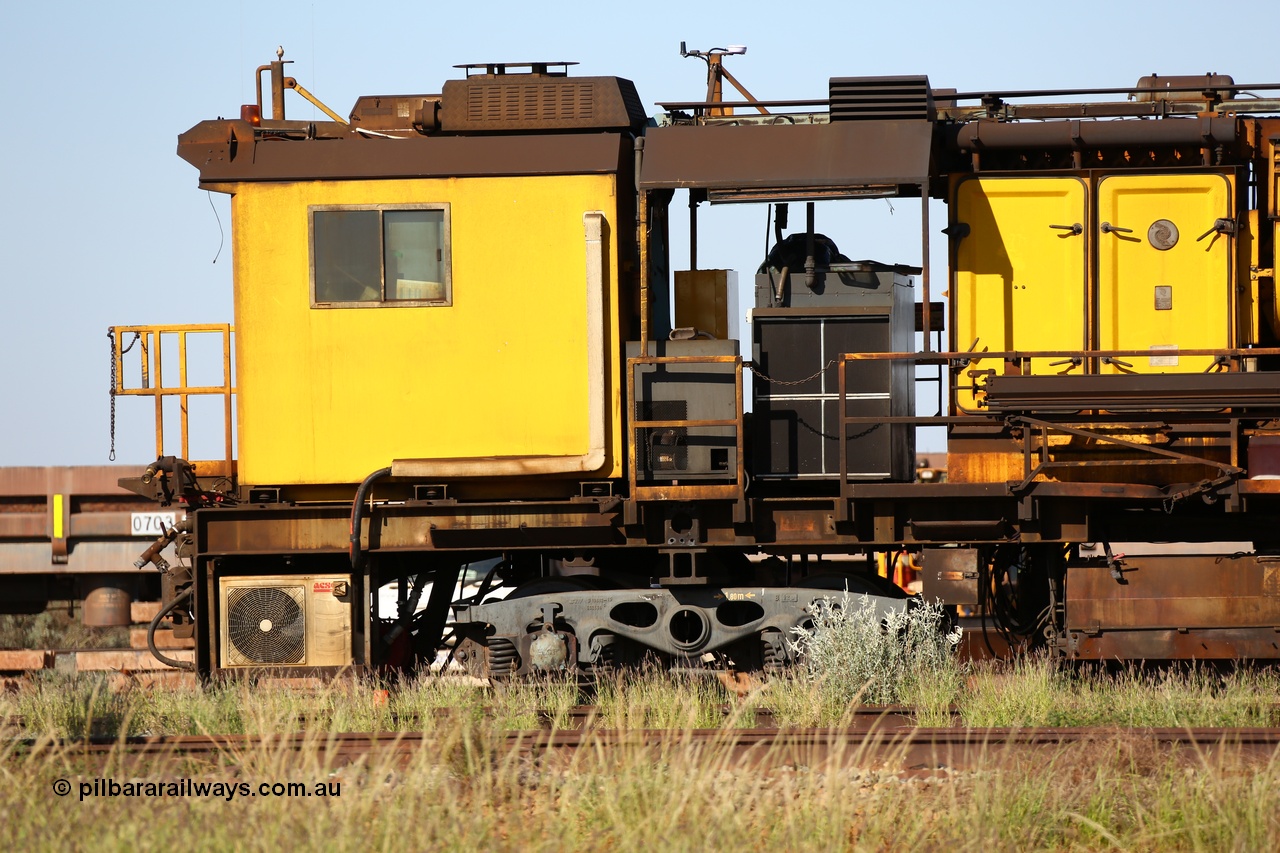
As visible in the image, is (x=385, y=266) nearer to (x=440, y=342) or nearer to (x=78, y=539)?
(x=440, y=342)

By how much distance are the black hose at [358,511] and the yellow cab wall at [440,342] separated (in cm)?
13

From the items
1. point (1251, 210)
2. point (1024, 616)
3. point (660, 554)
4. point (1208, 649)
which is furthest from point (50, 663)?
point (1251, 210)

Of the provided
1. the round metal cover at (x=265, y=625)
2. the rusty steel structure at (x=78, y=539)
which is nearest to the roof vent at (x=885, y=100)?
the round metal cover at (x=265, y=625)

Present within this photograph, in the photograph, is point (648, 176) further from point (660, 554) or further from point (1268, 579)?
point (1268, 579)

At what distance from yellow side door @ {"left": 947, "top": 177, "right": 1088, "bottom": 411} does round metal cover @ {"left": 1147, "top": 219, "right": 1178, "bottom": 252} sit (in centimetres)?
48

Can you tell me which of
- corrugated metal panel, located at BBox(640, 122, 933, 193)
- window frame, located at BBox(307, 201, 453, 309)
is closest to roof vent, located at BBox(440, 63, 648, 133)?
corrugated metal panel, located at BBox(640, 122, 933, 193)

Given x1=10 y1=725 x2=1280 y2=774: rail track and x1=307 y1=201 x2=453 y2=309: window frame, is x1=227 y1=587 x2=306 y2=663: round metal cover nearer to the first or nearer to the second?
x1=10 y1=725 x2=1280 y2=774: rail track

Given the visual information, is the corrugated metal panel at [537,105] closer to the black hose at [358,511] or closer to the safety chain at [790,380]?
the safety chain at [790,380]

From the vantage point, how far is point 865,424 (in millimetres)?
9203

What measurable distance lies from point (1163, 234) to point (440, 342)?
16.5 feet

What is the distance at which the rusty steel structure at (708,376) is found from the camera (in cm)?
911

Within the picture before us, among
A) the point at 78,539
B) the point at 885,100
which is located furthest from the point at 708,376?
the point at 78,539

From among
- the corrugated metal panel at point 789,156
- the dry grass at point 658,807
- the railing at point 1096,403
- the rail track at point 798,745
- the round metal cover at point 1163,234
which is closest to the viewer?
the dry grass at point 658,807

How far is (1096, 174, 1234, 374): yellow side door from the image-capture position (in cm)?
939
